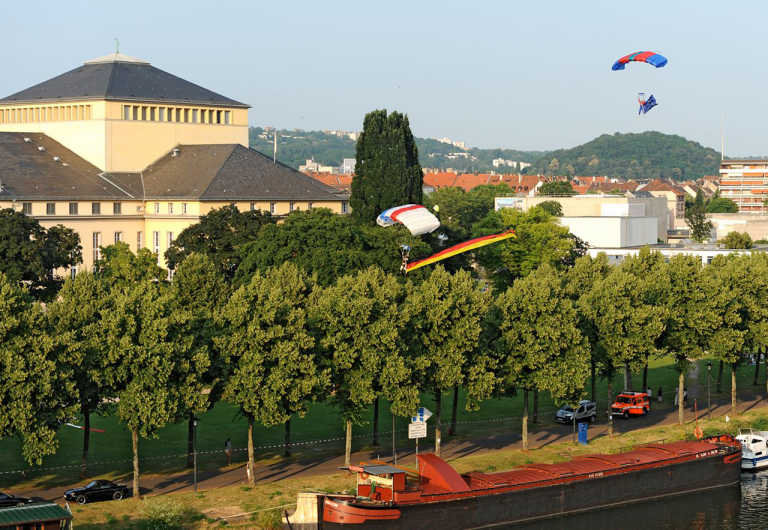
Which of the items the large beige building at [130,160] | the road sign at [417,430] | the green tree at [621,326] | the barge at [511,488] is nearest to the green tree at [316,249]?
the green tree at [621,326]

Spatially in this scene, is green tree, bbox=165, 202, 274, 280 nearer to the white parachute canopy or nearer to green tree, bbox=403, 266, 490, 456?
the white parachute canopy

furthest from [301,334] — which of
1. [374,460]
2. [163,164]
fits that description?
[163,164]

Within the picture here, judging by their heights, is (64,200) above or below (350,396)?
above

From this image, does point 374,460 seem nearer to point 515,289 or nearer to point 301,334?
point 301,334

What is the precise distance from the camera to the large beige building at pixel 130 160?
135 m

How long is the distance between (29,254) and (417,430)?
49.8m

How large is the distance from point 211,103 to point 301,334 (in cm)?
9261

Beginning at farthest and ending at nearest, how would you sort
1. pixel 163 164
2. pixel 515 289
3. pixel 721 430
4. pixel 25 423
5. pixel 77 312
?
pixel 163 164 → pixel 721 430 → pixel 515 289 → pixel 77 312 → pixel 25 423

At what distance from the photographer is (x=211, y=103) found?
154500 mm

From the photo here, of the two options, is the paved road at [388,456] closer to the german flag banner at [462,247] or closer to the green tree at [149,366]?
the green tree at [149,366]

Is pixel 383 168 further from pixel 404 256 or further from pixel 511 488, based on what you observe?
pixel 511 488

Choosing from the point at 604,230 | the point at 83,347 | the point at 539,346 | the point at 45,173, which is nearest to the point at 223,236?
the point at 45,173

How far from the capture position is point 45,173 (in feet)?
445

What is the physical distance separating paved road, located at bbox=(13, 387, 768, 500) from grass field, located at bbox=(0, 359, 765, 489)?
156cm
